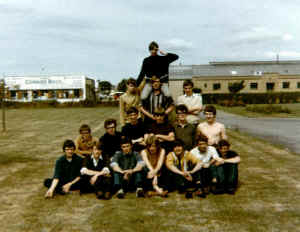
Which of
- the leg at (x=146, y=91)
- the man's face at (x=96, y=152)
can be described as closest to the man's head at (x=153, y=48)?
the leg at (x=146, y=91)

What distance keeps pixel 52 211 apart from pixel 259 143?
24.9 feet

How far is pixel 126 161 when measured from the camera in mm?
5168

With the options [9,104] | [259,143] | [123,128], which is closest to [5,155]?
[123,128]

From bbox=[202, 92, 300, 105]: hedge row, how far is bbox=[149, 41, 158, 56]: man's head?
33.2 m

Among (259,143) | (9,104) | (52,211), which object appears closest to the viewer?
(52,211)

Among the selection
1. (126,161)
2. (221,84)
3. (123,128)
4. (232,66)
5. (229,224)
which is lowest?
(229,224)

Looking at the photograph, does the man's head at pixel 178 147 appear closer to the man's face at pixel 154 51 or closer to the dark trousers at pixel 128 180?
the dark trousers at pixel 128 180

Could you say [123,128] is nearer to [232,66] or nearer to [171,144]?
[171,144]

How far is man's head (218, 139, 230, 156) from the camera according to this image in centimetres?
515

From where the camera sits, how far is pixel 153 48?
20.3ft

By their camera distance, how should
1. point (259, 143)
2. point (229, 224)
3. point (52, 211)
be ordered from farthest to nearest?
point (259, 143) → point (52, 211) → point (229, 224)

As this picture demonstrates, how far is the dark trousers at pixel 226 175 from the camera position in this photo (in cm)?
504

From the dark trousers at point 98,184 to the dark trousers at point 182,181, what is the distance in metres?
0.96

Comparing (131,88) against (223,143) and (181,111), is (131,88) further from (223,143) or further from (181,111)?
(223,143)
